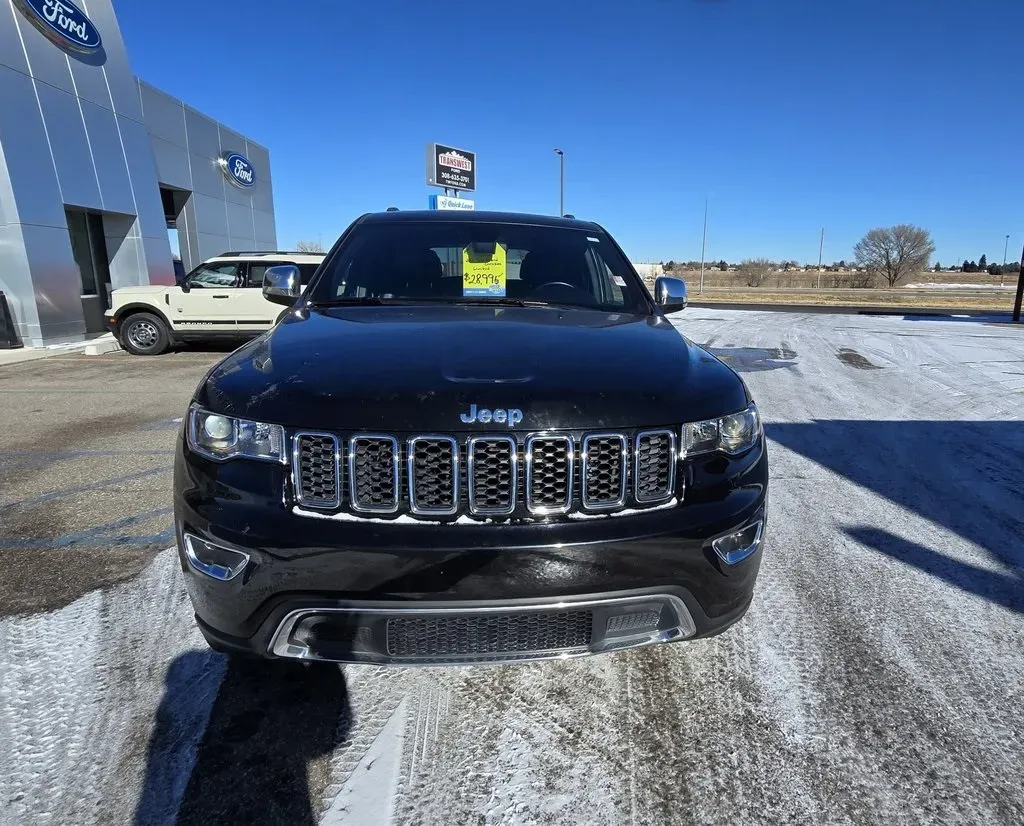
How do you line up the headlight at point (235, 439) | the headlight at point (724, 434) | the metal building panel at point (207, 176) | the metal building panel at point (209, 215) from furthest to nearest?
the metal building panel at point (209, 215)
the metal building panel at point (207, 176)
the headlight at point (724, 434)
the headlight at point (235, 439)

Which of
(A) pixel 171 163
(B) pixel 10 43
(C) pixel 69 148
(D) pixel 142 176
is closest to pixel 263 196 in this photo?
(A) pixel 171 163

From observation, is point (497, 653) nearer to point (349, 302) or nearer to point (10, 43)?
point (349, 302)

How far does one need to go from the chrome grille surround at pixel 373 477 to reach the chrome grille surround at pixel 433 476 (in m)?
0.05

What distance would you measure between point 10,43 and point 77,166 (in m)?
2.23

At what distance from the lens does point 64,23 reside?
41.7 feet

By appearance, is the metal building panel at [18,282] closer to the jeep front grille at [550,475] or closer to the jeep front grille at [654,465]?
the jeep front grille at [550,475]

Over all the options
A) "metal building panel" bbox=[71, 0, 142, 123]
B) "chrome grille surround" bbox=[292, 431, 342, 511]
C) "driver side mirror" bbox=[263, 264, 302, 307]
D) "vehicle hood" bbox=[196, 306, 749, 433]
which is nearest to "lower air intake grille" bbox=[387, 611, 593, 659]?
"chrome grille surround" bbox=[292, 431, 342, 511]

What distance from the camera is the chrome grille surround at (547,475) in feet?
5.99

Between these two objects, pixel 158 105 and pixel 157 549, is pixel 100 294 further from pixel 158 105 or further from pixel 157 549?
pixel 157 549

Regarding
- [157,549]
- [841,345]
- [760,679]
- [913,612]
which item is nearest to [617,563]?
[760,679]

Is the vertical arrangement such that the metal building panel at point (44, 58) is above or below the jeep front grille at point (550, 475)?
above

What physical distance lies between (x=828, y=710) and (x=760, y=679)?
0.77ft

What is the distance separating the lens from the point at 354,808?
1.76m

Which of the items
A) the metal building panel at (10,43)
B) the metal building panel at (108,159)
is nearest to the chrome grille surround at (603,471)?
the metal building panel at (10,43)
